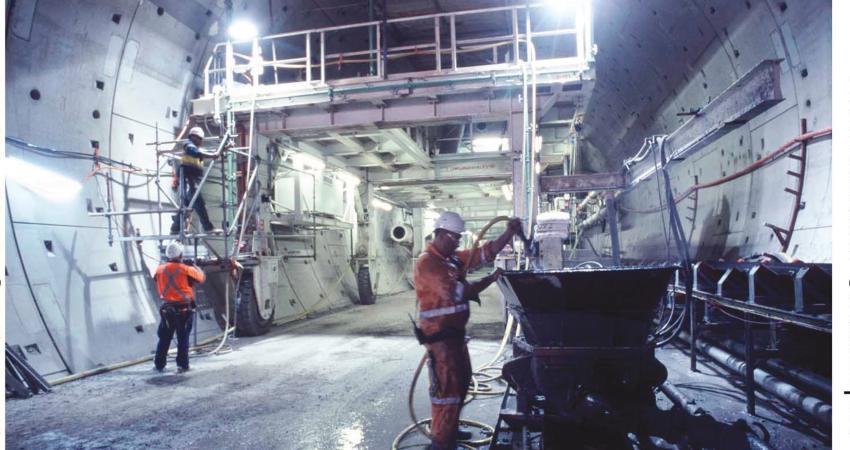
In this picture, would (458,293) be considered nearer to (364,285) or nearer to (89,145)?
(89,145)

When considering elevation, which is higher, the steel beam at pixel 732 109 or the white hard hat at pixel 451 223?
the steel beam at pixel 732 109

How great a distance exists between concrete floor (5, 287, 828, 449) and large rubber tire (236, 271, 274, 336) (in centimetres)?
119

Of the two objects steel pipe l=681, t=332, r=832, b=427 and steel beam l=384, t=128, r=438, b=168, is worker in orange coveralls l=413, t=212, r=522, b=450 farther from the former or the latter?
steel beam l=384, t=128, r=438, b=168

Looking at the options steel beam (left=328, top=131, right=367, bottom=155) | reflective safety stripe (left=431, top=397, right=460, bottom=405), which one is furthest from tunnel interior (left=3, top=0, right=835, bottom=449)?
reflective safety stripe (left=431, top=397, right=460, bottom=405)

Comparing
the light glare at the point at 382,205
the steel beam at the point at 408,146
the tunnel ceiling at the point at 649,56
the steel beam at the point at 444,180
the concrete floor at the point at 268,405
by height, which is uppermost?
the tunnel ceiling at the point at 649,56

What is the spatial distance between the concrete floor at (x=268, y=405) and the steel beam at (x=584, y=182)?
2.49 metres

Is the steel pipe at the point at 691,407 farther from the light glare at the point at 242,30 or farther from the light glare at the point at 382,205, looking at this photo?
Result: the light glare at the point at 382,205

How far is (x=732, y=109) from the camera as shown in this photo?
354cm

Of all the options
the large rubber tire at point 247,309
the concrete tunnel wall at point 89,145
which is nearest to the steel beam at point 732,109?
the large rubber tire at point 247,309

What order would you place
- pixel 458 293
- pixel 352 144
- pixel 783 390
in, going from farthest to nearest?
pixel 352 144 < pixel 783 390 < pixel 458 293

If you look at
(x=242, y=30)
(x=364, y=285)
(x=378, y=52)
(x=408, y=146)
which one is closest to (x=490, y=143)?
(x=408, y=146)

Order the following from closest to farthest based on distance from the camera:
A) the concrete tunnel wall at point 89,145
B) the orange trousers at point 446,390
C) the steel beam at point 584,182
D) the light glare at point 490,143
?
the orange trousers at point 446,390
the concrete tunnel wall at point 89,145
the steel beam at point 584,182
the light glare at point 490,143

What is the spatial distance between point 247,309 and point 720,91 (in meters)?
8.33

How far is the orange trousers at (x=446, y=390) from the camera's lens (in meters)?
3.32
